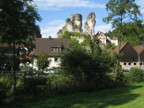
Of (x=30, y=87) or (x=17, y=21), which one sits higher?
(x=17, y=21)

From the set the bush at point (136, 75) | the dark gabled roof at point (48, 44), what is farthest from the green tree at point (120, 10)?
the dark gabled roof at point (48, 44)

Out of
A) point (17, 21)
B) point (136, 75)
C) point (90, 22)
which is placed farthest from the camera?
point (90, 22)

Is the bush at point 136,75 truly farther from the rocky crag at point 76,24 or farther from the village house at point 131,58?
the rocky crag at point 76,24

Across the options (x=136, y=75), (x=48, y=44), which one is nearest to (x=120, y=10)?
(x=136, y=75)

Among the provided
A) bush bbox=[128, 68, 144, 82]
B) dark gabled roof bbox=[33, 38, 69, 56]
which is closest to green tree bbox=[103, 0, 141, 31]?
bush bbox=[128, 68, 144, 82]

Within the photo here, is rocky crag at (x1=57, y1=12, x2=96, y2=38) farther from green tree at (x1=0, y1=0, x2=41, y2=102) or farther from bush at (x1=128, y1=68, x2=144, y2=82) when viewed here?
green tree at (x1=0, y1=0, x2=41, y2=102)

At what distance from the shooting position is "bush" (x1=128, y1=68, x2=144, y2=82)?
4122 cm

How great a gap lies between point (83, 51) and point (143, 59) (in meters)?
76.8

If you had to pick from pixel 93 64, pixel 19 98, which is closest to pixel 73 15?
pixel 93 64

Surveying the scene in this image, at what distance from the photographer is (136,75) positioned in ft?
136

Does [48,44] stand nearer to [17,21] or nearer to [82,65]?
[82,65]

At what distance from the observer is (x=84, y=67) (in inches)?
1288

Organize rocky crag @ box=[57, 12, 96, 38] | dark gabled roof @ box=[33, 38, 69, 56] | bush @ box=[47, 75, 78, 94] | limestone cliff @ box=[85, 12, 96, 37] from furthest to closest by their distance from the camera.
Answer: rocky crag @ box=[57, 12, 96, 38], limestone cliff @ box=[85, 12, 96, 37], dark gabled roof @ box=[33, 38, 69, 56], bush @ box=[47, 75, 78, 94]

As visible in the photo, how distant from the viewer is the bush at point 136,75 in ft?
135
